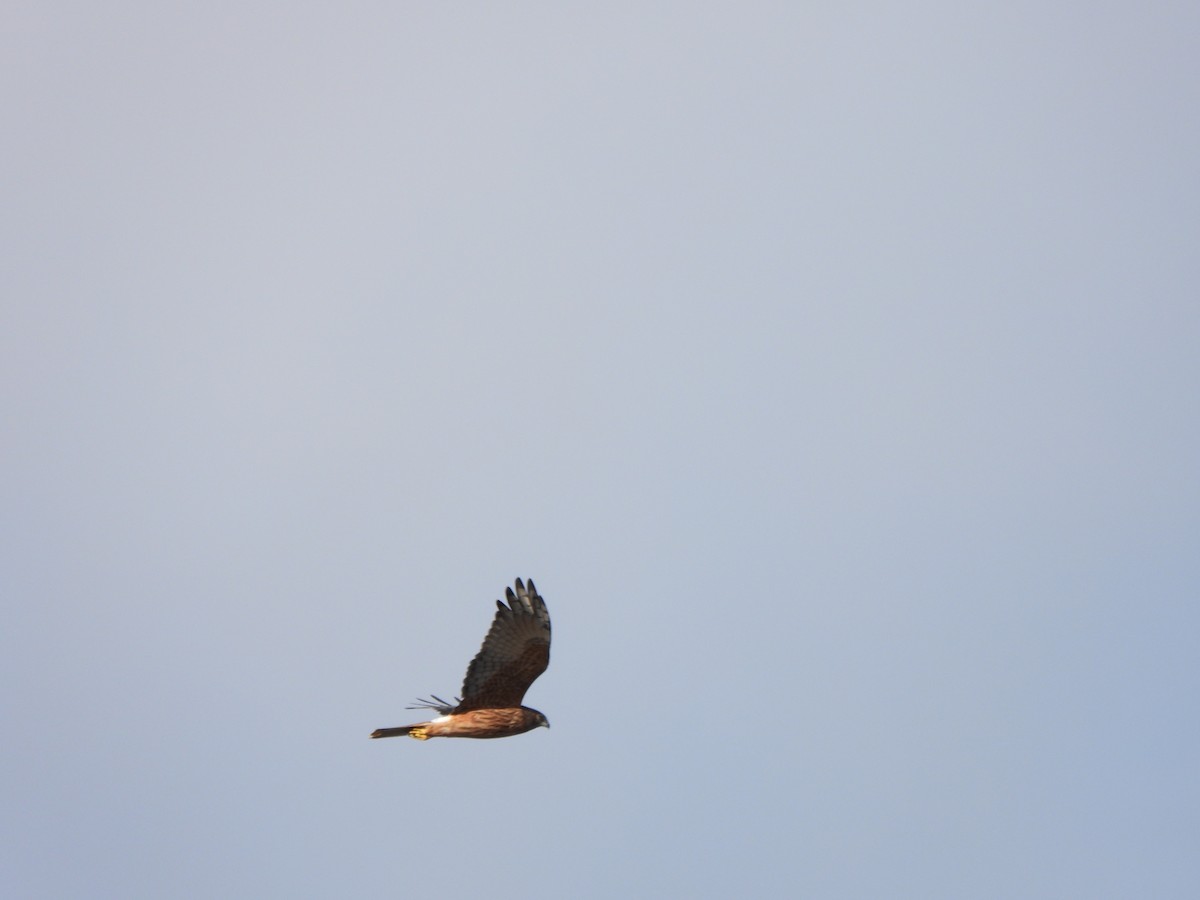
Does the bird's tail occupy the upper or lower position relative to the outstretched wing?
lower

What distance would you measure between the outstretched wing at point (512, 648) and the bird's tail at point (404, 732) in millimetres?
687

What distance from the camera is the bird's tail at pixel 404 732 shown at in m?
17.2

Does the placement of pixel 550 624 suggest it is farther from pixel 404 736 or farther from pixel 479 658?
pixel 404 736

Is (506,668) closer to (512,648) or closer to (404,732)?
(512,648)

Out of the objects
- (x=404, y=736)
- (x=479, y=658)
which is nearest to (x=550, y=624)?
(x=479, y=658)

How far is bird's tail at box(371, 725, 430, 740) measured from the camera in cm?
1722

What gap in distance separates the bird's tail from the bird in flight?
0.29 m

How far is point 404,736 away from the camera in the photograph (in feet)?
57.2

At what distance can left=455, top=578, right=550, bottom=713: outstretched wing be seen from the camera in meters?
17.8

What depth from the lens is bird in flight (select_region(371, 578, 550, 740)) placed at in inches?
699

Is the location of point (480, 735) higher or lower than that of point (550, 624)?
lower

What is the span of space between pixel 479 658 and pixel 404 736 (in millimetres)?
1643

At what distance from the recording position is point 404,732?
1730 cm

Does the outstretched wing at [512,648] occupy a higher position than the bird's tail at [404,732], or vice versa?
the outstretched wing at [512,648]
